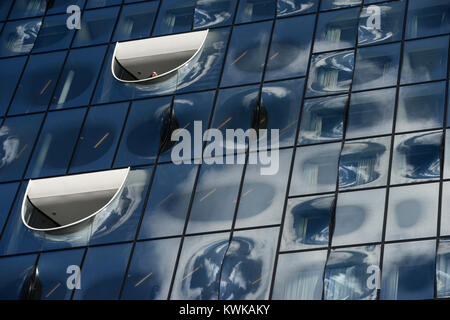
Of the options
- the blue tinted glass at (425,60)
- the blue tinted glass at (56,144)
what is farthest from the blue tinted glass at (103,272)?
the blue tinted glass at (425,60)

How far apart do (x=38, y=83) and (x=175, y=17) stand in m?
5.80

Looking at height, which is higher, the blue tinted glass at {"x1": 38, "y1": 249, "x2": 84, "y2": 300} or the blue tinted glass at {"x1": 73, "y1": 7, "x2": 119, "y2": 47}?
the blue tinted glass at {"x1": 73, "y1": 7, "x2": 119, "y2": 47}

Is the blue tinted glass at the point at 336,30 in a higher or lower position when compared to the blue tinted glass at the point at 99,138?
higher

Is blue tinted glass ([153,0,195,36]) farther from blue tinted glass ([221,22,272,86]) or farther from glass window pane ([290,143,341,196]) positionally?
glass window pane ([290,143,341,196])

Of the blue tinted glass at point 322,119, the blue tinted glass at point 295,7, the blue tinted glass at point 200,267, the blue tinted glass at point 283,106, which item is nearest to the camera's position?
the blue tinted glass at point 200,267

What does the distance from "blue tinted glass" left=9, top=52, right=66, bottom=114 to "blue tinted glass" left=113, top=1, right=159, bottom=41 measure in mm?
2432

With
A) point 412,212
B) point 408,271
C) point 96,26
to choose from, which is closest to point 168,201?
point 412,212

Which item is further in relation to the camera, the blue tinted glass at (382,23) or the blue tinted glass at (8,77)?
the blue tinted glass at (8,77)

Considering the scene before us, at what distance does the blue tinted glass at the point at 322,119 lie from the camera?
3600cm

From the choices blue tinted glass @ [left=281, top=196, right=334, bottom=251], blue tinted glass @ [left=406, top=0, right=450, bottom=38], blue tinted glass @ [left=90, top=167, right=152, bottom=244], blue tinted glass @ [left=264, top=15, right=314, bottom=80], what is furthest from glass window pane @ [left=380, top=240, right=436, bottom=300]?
blue tinted glass @ [left=406, top=0, right=450, bottom=38]

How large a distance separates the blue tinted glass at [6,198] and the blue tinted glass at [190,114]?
5306 millimetres

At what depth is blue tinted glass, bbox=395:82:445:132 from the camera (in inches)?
1387

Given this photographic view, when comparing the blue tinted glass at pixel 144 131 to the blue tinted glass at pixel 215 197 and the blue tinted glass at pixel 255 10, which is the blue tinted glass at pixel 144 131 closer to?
the blue tinted glass at pixel 215 197
